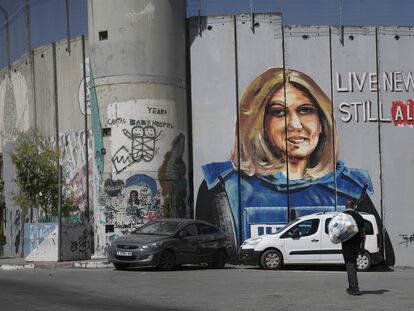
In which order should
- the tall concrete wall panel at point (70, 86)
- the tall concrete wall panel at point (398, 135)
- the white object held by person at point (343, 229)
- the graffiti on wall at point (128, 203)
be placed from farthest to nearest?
1. the tall concrete wall panel at point (70, 86)
2. the tall concrete wall panel at point (398, 135)
3. the graffiti on wall at point (128, 203)
4. the white object held by person at point (343, 229)

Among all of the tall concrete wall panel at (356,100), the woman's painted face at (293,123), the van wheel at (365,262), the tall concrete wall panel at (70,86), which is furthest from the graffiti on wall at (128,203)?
the van wheel at (365,262)

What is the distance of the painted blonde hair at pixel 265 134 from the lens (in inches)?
1016

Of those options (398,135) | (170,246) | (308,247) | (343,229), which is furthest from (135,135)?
(343,229)

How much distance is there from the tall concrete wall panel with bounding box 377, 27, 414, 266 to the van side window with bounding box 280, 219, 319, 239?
5.65m

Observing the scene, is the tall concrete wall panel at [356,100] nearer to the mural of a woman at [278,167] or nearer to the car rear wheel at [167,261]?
the mural of a woman at [278,167]

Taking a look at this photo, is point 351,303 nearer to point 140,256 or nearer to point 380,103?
point 140,256

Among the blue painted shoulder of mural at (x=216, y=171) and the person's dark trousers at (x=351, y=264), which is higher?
the blue painted shoulder of mural at (x=216, y=171)

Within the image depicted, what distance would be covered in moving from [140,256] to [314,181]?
9013 millimetres

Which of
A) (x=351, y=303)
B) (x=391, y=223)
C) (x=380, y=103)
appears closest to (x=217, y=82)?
(x=380, y=103)

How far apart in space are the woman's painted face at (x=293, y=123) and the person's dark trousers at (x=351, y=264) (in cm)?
1360

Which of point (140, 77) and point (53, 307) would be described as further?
point (140, 77)

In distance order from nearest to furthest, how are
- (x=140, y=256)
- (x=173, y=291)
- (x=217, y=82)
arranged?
(x=173, y=291) < (x=140, y=256) < (x=217, y=82)

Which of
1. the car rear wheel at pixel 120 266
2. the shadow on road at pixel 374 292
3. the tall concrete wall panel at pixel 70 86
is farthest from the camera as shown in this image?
the tall concrete wall panel at pixel 70 86

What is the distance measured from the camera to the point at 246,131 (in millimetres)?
26109
